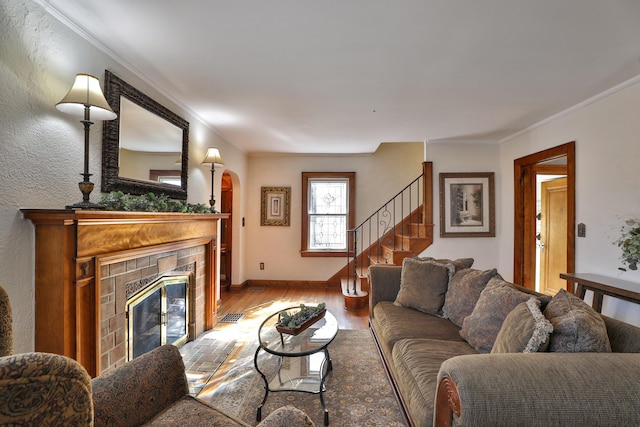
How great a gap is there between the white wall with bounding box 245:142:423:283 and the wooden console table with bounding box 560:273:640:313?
3.05 m

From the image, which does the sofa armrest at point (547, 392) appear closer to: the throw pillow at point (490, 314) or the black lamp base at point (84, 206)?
the throw pillow at point (490, 314)

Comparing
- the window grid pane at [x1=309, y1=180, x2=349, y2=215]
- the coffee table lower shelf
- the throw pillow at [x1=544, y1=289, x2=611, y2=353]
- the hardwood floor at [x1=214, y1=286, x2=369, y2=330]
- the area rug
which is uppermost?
the window grid pane at [x1=309, y1=180, x2=349, y2=215]

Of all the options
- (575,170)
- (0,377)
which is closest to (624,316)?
(575,170)

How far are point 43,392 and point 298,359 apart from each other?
2.15 m

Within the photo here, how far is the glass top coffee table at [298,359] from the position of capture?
1871 mm

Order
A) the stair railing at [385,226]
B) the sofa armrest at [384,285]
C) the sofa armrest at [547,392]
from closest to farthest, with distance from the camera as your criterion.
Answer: the sofa armrest at [547,392]
the sofa armrest at [384,285]
the stair railing at [385,226]

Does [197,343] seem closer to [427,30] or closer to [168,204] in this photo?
[168,204]

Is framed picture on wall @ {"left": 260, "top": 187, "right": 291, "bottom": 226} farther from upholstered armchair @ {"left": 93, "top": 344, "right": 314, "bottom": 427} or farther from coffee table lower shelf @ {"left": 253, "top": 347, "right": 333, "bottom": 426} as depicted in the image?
upholstered armchair @ {"left": 93, "top": 344, "right": 314, "bottom": 427}

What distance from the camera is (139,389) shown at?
1167mm

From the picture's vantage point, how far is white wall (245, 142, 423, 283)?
5332mm

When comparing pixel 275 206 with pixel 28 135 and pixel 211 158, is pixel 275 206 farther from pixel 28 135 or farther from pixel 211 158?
pixel 28 135

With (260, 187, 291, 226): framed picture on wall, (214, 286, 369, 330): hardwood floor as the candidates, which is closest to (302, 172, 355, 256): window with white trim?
(260, 187, 291, 226): framed picture on wall

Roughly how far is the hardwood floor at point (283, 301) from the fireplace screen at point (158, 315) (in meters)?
0.63

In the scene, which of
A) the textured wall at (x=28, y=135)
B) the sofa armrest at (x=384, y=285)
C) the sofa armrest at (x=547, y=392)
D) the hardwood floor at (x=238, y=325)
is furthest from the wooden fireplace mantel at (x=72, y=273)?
the sofa armrest at (x=384, y=285)
